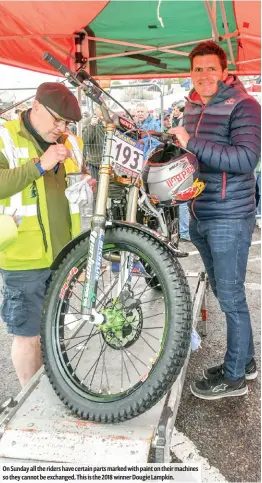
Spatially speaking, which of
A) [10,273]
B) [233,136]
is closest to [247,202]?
[233,136]

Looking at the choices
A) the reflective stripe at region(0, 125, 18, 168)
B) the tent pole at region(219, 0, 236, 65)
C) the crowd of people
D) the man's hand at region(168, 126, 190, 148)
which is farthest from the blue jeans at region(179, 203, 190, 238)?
the reflective stripe at region(0, 125, 18, 168)

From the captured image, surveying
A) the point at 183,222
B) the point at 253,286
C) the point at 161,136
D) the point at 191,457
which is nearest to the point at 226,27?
the point at 161,136

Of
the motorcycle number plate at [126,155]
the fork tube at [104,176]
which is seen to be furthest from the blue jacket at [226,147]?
the fork tube at [104,176]

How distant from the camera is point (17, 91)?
8.98 meters

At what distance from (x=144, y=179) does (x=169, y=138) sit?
0.25 metres

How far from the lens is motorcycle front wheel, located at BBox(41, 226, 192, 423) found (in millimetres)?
1753

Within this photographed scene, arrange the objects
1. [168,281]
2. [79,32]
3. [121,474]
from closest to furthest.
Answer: [121,474] < [168,281] < [79,32]

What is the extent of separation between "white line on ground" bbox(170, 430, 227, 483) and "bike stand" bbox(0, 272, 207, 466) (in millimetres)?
476

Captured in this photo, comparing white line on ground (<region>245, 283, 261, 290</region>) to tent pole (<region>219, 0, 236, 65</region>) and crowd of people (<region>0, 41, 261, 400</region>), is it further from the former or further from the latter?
tent pole (<region>219, 0, 236, 65</region>)

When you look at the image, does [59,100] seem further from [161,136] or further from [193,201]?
[193,201]

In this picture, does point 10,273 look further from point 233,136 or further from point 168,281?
point 233,136

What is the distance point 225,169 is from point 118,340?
3.39ft

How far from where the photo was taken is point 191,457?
228cm

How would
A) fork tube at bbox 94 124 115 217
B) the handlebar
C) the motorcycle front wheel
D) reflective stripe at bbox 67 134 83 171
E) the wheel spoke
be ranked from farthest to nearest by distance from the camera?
reflective stripe at bbox 67 134 83 171
the handlebar
the wheel spoke
fork tube at bbox 94 124 115 217
the motorcycle front wheel
